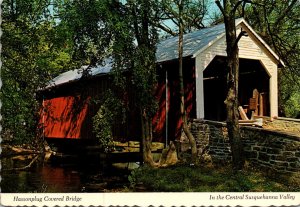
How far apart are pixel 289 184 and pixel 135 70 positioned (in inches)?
218

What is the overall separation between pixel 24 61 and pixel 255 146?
662cm

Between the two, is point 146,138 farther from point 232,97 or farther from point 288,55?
point 288,55

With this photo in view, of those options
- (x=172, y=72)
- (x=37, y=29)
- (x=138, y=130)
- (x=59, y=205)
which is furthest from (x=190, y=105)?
(x=59, y=205)

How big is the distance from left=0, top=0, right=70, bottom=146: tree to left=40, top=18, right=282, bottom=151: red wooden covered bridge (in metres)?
1.82

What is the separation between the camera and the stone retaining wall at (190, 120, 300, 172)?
10.1 meters

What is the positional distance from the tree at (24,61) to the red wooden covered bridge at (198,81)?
5.97ft

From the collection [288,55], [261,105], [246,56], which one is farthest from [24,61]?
[288,55]

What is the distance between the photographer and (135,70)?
12.6 m

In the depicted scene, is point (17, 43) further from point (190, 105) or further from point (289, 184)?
point (289, 184)

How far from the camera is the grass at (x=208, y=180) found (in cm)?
960

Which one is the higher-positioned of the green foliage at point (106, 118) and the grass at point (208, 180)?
the green foliage at point (106, 118)

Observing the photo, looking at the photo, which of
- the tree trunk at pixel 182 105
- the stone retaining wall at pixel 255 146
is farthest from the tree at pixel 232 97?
the tree trunk at pixel 182 105

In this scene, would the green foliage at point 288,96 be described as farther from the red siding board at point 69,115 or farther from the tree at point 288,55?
the red siding board at point 69,115

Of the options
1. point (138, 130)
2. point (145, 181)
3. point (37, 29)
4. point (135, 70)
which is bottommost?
point (145, 181)
